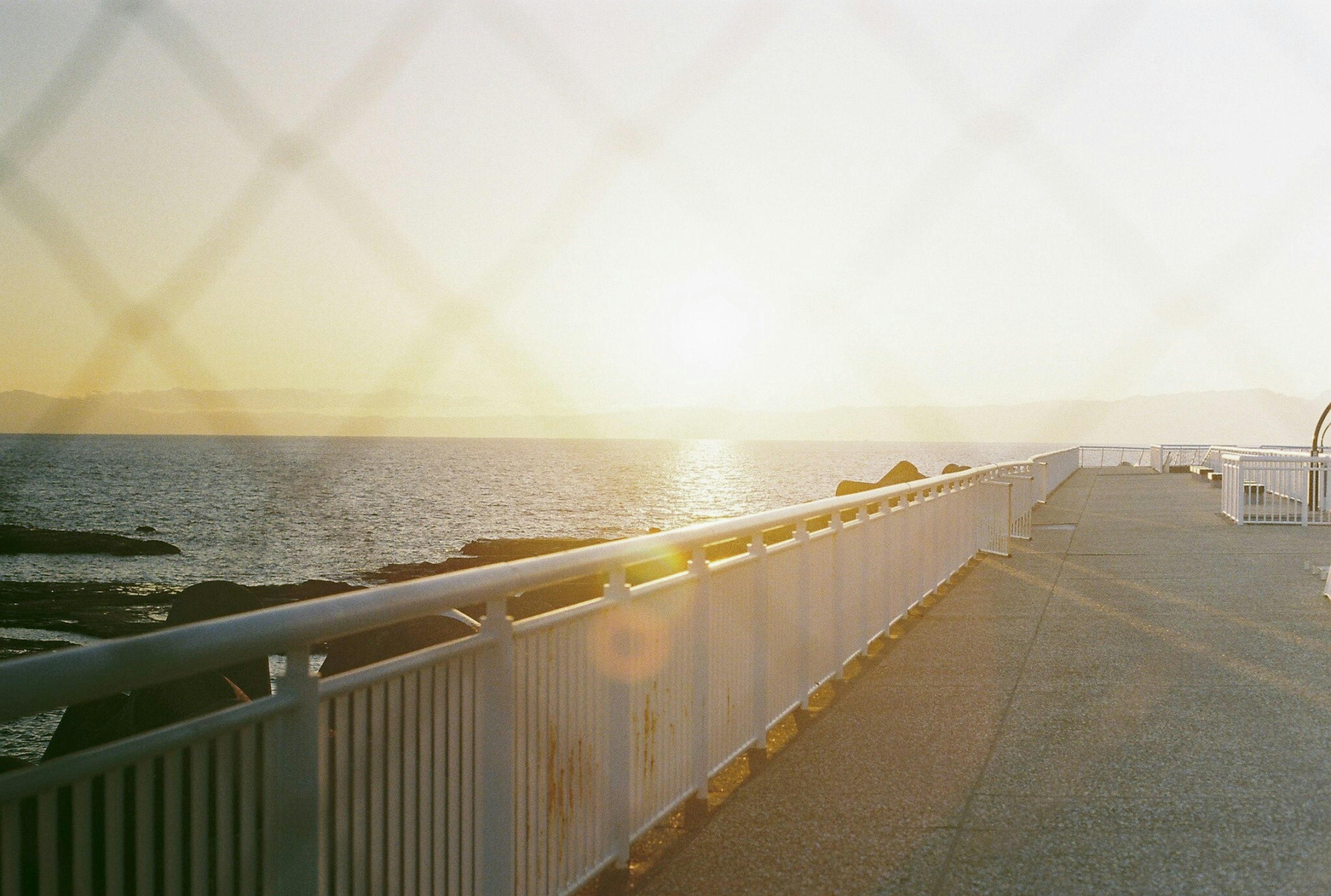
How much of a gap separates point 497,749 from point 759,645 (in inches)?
106

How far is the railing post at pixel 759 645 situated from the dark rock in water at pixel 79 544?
4769 cm

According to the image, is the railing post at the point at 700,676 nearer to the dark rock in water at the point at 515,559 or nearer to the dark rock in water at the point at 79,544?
the dark rock in water at the point at 515,559

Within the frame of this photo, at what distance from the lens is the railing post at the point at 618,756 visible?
3842mm

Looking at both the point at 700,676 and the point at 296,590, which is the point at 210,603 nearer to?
the point at 700,676

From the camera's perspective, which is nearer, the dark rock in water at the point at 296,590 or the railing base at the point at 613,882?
the railing base at the point at 613,882

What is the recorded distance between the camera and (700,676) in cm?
473

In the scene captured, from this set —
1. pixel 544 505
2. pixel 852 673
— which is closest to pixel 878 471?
pixel 544 505

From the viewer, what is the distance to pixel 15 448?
178 cm

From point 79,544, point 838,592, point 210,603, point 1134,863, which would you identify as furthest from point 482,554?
point 1134,863

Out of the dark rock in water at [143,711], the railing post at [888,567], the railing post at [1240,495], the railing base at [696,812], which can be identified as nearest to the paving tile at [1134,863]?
the railing base at [696,812]

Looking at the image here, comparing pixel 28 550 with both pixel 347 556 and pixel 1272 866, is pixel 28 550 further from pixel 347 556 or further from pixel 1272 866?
pixel 1272 866

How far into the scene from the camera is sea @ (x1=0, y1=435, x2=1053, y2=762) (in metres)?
2.57

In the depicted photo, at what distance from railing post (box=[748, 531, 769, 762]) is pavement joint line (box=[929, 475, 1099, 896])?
1.07m

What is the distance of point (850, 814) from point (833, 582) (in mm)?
2660
